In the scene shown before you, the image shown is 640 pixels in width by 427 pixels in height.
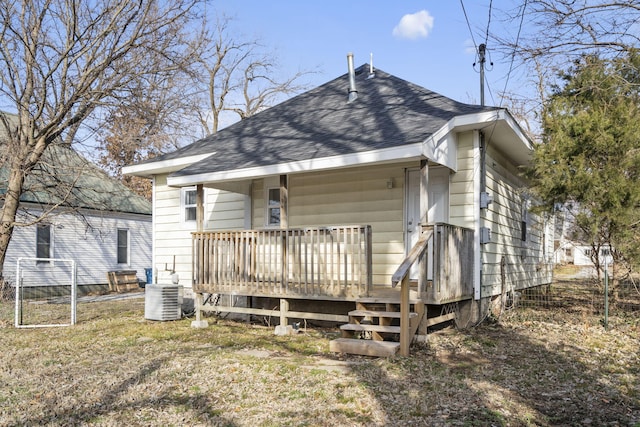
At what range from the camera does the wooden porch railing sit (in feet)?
25.9

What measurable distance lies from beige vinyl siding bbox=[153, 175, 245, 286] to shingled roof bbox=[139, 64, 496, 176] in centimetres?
107

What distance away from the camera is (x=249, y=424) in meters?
4.45

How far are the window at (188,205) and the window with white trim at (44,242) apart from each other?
7.31 metres

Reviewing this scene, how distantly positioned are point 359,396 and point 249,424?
116 cm

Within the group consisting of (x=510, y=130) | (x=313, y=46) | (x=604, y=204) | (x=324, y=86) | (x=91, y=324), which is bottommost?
(x=91, y=324)

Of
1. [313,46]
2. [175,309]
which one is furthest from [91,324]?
[313,46]

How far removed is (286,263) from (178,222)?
4900 millimetres

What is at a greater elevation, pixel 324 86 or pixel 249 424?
pixel 324 86

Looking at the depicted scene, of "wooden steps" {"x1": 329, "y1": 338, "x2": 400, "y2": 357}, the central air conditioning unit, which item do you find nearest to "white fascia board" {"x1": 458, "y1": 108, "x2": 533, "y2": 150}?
"wooden steps" {"x1": 329, "y1": 338, "x2": 400, "y2": 357}

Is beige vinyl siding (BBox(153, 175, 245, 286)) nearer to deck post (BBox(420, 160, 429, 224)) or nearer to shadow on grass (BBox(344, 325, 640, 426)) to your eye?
deck post (BBox(420, 160, 429, 224))

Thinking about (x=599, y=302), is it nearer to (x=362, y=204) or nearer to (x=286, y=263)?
(x=362, y=204)

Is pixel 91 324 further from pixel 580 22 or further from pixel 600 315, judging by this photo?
pixel 580 22

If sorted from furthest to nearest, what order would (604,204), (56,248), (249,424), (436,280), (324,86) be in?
1. (56,248)
2. (324,86)
3. (604,204)
4. (436,280)
5. (249,424)

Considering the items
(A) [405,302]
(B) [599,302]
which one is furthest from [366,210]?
(B) [599,302]
